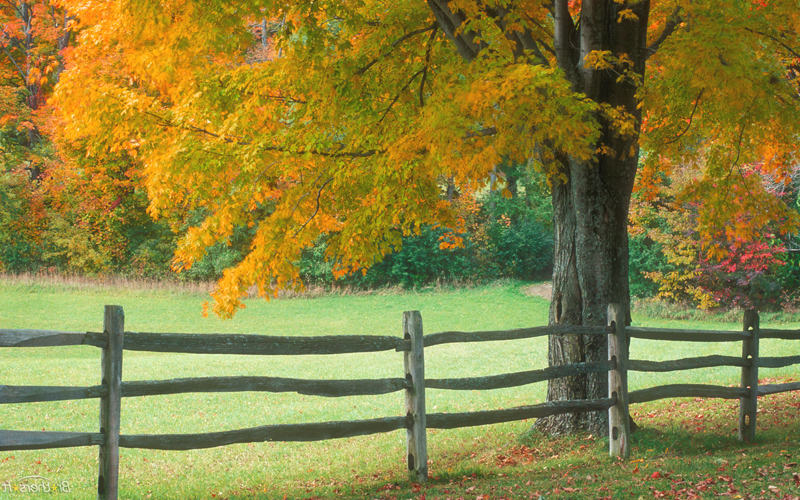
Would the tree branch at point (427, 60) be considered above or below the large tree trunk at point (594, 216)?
above

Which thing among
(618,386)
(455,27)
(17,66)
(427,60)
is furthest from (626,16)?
(17,66)

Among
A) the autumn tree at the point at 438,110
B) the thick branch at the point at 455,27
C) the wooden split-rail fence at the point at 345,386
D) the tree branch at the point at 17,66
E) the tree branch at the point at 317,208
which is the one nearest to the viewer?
the wooden split-rail fence at the point at 345,386

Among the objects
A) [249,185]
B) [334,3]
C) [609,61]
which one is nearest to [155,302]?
[249,185]

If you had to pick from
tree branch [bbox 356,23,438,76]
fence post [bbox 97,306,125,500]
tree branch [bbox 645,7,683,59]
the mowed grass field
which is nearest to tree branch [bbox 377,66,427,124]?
tree branch [bbox 356,23,438,76]

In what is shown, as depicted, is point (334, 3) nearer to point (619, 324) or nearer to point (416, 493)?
point (619, 324)

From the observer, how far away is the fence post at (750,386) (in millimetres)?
8484

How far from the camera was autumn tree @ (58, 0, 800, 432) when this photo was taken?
744 centimetres

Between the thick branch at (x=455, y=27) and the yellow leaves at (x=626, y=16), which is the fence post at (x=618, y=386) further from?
the thick branch at (x=455, y=27)

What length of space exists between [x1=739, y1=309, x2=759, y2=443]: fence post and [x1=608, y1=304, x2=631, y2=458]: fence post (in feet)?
6.54

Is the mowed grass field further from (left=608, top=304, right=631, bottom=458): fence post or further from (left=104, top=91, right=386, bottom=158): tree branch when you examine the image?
(left=104, top=91, right=386, bottom=158): tree branch

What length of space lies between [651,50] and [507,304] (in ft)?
78.7

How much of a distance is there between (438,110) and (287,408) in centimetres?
797

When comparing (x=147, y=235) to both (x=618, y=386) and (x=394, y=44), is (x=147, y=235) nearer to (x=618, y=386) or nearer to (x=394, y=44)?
(x=394, y=44)

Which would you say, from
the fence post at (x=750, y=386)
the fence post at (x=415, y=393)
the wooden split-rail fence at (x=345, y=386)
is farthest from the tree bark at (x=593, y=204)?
the fence post at (x=415, y=393)
